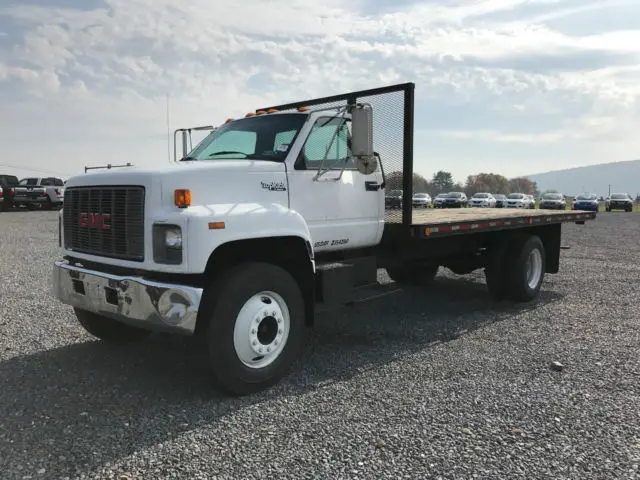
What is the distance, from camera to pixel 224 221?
4.07 meters

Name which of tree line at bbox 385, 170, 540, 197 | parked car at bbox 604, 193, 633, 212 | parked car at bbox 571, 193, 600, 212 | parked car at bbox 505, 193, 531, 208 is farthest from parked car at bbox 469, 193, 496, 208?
tree line at bbox 385, 170, 540, 197

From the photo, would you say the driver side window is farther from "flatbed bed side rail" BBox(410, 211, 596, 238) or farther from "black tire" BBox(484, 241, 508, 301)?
"black tire" BBox(484, 241, 508, 301)

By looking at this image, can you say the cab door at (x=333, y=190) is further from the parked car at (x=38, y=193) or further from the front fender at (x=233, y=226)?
the parked car at (x=38, y=193)

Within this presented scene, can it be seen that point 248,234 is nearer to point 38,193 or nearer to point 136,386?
point 136,386

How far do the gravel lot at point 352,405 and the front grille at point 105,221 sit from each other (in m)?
1.02

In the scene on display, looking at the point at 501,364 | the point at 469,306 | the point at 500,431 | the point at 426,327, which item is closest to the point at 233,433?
the point at 500,431

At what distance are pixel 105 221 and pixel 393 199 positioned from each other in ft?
9.73

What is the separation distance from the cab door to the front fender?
0.34m

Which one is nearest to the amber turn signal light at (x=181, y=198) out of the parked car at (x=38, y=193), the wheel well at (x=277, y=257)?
the wheel well at (x=277, y=257)

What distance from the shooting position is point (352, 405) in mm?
4094

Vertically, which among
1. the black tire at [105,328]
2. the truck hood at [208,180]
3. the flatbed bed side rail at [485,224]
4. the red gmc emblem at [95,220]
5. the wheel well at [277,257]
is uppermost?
the truck hood at [208,180]

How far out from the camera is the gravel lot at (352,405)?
3.25 m

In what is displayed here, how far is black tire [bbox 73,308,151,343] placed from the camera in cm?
538

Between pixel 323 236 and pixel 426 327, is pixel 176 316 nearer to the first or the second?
pixel 323 236
